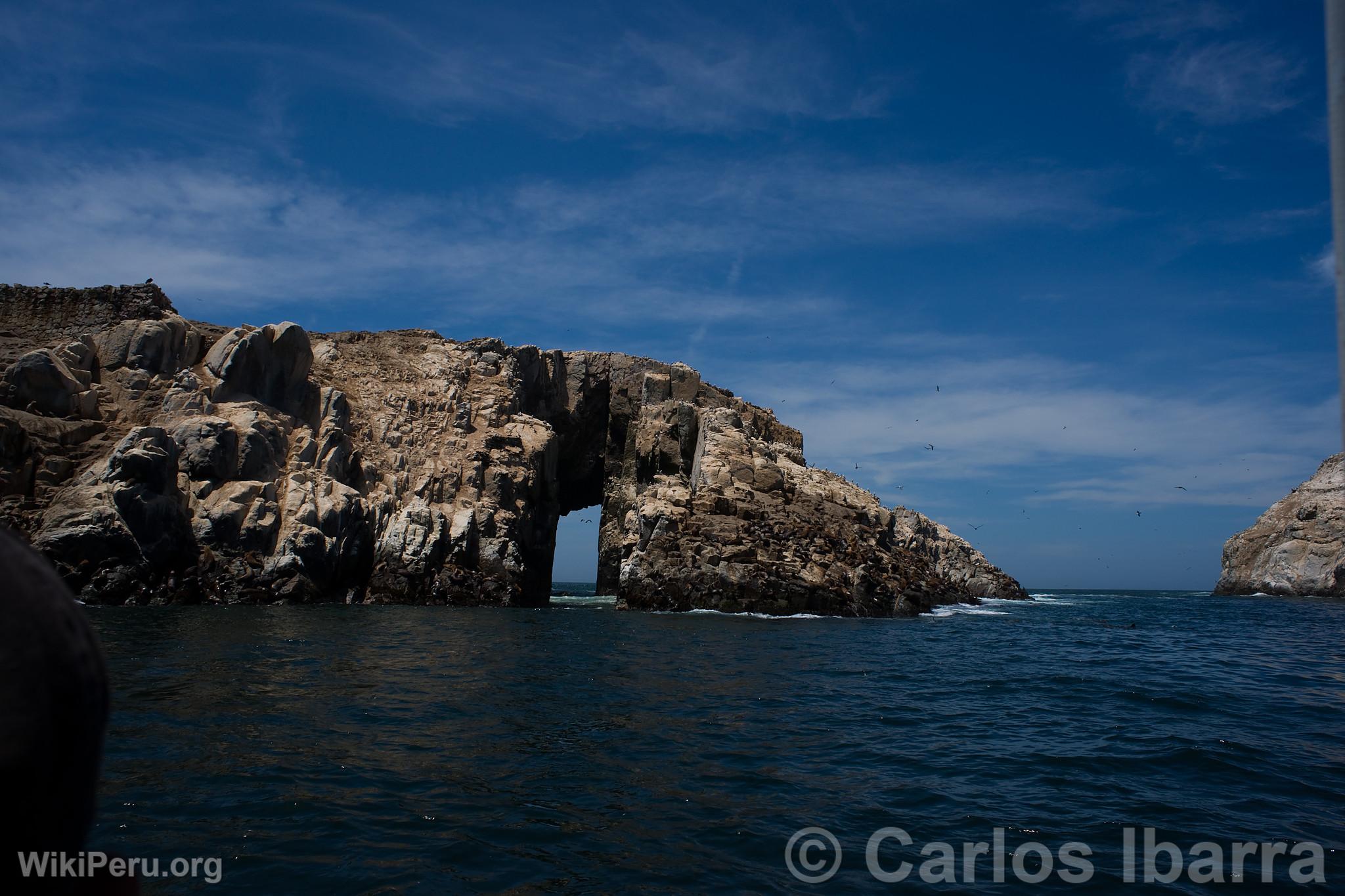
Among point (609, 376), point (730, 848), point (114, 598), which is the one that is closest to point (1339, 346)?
point (730, 848)

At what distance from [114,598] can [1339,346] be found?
41.2 m

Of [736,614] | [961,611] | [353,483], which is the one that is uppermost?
[353,483]

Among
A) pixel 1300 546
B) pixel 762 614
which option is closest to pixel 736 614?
pixel 762 614

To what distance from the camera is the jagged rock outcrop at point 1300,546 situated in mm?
73938

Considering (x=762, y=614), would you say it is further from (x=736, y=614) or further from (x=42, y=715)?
(x=42, y=715)

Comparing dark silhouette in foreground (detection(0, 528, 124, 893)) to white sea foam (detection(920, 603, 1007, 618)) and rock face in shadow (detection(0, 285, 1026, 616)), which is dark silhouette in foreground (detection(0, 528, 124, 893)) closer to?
rock face in shadow (detection(0, 285, 1026, 616))

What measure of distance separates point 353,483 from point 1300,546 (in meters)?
87.9

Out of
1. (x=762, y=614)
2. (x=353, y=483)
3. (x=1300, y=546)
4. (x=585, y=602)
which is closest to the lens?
(x=762, y=614)

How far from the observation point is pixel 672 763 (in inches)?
416

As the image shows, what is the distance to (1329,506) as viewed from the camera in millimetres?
75750

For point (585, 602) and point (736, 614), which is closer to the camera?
point (736, 614)

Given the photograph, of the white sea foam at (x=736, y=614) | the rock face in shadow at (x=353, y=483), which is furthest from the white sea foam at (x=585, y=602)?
the white sea foam at (x=736, y=614)

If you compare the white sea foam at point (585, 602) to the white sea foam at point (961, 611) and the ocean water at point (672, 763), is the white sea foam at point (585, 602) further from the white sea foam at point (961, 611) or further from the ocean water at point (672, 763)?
the ocean water at point (672, 763)

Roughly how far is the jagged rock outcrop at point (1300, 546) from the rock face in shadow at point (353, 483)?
4541 centimetres
